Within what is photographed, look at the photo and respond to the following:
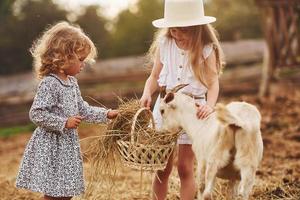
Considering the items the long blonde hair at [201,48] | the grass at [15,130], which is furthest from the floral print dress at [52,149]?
the grass at [15,130]

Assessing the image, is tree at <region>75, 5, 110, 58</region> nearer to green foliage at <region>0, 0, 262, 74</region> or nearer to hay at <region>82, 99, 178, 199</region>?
green foliage at <region>0, 0, 262, 74</region>

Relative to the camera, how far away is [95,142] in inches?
189

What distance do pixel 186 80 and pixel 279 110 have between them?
24.1 feet

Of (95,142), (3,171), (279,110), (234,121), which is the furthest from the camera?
(279,110)

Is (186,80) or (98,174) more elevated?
(186,80)

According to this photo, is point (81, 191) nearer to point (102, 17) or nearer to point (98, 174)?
point (98, 174)

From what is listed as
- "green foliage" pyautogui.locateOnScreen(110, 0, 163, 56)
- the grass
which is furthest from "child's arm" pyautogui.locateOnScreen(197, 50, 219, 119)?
"green foliage" pyautogui.locateOnScreen(110, 0, 163, 56)

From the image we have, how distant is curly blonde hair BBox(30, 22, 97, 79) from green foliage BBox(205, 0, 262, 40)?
16224mm

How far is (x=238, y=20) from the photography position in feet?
71.9

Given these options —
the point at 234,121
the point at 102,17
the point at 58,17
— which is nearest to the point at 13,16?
the point at 58,17

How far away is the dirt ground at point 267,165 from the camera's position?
19.3 ft

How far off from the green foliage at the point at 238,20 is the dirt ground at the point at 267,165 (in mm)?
8875

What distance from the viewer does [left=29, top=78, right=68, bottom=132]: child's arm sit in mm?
4285

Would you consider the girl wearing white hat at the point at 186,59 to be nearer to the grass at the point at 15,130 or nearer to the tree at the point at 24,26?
the grass at the point at 15,130
